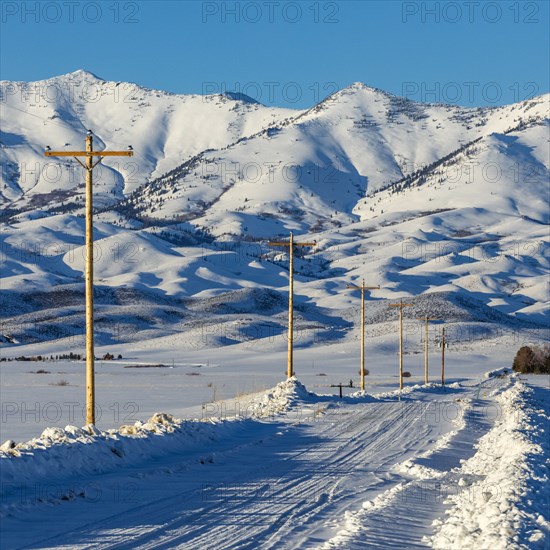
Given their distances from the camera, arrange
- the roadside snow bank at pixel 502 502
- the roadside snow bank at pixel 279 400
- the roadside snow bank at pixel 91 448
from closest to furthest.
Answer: the roadside snow bank at pixel 502 502 → the roadside snow bank at pixel 91 448 → the roadside snow bank at pixel 279 400

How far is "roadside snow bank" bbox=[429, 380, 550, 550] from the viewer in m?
11.3

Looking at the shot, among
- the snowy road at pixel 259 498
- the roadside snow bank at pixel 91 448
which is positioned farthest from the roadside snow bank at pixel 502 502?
the roadside snow bank at pixel 91 448

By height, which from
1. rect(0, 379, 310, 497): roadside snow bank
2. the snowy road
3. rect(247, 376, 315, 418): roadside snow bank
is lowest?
rect(247, 376, 315, 418): roadside snow bank

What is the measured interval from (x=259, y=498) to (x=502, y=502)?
3771 millimetres

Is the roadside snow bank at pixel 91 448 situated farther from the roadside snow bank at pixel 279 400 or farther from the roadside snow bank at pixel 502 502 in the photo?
the roadside snow bank at pixel 279 400

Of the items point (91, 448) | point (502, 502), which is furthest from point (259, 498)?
point (91, 448)

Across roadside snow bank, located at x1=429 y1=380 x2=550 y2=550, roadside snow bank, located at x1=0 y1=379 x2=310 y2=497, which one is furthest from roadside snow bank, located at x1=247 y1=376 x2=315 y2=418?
roadside snow bank, located at x1=429 y1=380 x2=550 y2=550

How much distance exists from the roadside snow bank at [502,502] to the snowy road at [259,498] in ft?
1.50

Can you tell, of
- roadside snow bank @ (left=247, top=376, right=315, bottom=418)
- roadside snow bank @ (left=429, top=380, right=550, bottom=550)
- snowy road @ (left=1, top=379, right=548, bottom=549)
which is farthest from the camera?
roadside snow bank @ (left=247, top=376, right=315, bottom=418)

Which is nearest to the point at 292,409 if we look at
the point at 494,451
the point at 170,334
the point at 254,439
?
the point at 254,439

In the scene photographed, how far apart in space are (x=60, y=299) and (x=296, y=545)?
→ 15697cm

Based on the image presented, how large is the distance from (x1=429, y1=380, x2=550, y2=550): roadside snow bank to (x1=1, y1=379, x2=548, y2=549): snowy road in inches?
18.0

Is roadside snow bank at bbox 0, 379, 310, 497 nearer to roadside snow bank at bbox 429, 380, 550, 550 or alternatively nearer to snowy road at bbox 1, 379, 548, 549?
snowy road at bbox 1, 379, 548, 549

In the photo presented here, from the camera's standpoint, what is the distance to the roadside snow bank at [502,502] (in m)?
11.3
